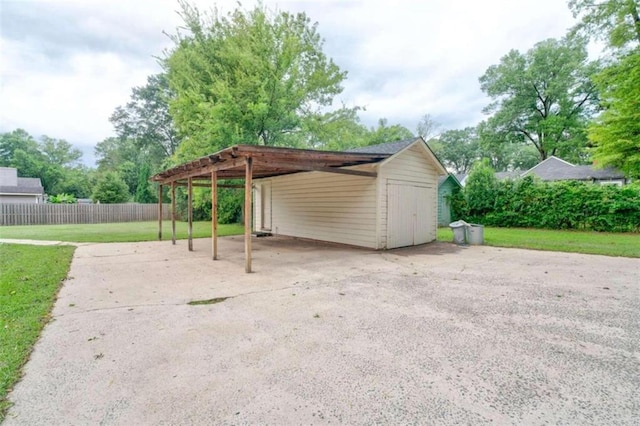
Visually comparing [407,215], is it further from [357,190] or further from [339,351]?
[339,351]

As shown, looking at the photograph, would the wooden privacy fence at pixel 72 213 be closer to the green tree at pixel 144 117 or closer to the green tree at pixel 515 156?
the green tree at pixel 144 117

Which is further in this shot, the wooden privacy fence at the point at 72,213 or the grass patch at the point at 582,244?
the wooden privacy fence at the point at 72,213

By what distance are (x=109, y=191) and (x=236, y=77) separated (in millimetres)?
17010

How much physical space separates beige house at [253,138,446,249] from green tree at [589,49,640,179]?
32.5 feet

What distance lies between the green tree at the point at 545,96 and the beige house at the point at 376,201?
22.0m

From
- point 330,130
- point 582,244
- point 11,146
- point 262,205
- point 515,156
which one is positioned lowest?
point 582,244

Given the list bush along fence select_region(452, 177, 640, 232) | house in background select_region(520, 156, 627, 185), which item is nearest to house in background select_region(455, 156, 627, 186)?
house in background select_region(520, 156, 627, 185)

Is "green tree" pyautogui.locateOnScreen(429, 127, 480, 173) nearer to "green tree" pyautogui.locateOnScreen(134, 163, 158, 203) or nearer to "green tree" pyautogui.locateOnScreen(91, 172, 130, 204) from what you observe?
"green tree" pyautogui.locateOnScreen(134, 163, 158, 203)

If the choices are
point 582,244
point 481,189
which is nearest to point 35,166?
point 481,189

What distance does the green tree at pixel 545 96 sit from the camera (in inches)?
925

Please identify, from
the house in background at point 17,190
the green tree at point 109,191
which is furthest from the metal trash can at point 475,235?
the house in background at point 17,190

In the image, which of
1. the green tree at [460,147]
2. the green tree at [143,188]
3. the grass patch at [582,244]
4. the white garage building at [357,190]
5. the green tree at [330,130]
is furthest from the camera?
the green tree at [460,147]

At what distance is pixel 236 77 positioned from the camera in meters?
12.1

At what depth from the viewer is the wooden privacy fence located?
55.5ft
